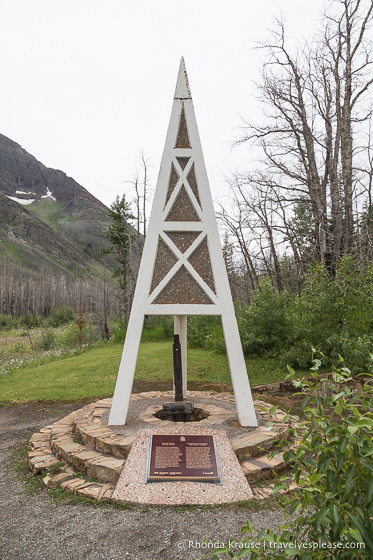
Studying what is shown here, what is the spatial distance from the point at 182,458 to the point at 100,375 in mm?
7623

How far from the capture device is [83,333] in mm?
20344

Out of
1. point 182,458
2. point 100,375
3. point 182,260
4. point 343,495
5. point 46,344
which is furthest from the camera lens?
point 46,344

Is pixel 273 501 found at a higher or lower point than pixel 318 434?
lower

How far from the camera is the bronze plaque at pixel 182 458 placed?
12.8 ft

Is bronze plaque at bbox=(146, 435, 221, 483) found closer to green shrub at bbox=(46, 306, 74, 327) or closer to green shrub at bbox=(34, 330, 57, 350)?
green shrub at bbox=(34, 330, 57, 350)

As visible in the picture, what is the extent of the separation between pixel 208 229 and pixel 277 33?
1058 cm

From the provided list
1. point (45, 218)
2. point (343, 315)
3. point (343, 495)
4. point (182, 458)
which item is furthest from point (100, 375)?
point (45, 218)

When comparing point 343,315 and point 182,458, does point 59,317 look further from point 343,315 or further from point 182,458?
point 182,458

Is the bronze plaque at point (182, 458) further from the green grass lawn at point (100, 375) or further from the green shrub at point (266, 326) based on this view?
the green shrub at point (266, 326)

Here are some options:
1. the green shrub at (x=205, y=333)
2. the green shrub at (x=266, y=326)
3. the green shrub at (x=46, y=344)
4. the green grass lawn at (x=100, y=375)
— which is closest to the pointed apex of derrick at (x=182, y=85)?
the green grass lawn at (x=100, y=375)

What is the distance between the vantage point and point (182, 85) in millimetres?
6016

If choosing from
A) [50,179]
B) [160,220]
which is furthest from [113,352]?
[50,179]

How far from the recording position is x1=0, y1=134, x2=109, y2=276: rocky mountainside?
75294 millimetres

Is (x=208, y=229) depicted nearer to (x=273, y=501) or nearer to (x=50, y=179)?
(x=273, y=501)
